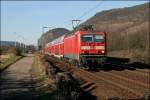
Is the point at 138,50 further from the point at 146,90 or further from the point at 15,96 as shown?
the point at 15,96

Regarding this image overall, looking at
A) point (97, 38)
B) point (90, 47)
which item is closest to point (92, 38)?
point (97, 38)

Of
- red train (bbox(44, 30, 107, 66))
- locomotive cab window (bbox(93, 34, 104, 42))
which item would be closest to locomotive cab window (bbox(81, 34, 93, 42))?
red train (bbox(44, 30, 107, 66))

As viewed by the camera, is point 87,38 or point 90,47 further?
point 87,38

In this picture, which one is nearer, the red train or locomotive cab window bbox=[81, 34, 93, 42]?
the red train

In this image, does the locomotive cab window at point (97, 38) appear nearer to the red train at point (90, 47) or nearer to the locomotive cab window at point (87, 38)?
the red train at point (90, 47)

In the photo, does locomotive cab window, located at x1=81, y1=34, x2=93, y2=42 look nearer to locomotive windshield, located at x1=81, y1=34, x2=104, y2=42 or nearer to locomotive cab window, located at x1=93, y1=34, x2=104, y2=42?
locomotive windshield, located at x1=81, y1=34, x2=104, y2=42

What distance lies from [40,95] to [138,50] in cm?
3874

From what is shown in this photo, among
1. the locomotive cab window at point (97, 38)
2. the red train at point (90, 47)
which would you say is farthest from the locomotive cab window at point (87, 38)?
the locomotive cab window at point (97, 38)

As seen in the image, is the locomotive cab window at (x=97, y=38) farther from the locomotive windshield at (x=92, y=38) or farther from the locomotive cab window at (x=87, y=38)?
the locomotive cab window at (x=87, y=38)

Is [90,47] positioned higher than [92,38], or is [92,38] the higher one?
[92,38]

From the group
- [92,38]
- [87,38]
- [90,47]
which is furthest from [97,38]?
[90,47]

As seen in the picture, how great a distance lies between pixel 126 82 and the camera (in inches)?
968

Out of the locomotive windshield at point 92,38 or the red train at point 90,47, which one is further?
the locomotive windshield at point 92,38

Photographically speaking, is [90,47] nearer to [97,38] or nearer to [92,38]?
[92,38]
